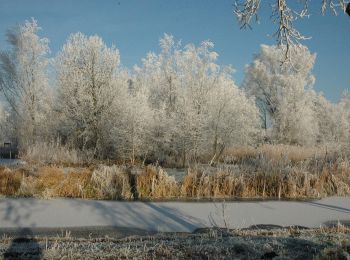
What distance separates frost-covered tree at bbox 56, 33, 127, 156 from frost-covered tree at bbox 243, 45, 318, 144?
16784mm

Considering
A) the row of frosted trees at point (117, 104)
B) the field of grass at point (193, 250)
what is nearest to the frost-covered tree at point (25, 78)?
the row of frosted trees at point (117, 104)

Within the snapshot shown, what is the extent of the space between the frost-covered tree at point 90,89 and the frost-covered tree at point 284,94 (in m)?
16.8

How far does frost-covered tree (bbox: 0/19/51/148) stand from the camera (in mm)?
28031

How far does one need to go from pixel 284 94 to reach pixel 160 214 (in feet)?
102

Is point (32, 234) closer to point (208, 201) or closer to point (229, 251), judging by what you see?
point (229, 251)

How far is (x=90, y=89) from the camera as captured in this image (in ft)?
77.4

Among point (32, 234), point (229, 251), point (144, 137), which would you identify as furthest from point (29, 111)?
point (229, 251)

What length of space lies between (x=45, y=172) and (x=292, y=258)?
9.35m

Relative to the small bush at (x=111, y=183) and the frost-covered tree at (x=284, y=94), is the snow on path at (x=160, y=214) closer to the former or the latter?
the small bush at (x=111, y=183)

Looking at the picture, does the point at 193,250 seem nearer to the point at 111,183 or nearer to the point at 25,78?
the point at 111,183

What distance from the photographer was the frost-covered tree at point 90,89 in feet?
76.7

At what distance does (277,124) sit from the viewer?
3850cm

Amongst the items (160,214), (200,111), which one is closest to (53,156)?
(200,111)

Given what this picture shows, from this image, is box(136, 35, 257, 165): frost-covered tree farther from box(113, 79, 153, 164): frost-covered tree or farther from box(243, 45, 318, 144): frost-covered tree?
box(243, 45, 318, 144): frost-covered tree
